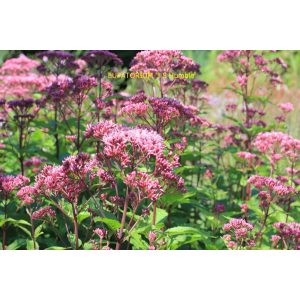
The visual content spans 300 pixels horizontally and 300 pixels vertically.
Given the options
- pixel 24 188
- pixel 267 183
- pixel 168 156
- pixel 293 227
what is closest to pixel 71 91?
pixel 24 188

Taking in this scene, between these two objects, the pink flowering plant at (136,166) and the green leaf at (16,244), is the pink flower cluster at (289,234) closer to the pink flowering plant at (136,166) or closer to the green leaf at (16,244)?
the pink flowering plant at (136,166)

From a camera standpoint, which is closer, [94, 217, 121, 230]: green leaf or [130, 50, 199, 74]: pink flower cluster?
[94, 217, 121, 230]: green leaf

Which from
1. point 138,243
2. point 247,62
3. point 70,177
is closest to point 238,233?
point 138,243

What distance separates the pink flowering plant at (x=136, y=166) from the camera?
101 inches

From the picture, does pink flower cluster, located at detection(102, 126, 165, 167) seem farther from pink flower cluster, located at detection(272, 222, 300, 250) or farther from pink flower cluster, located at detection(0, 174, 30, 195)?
pink flower cluster, located at detection(272, 222, 300, 250)

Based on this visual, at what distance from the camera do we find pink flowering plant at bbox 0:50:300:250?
2574mm

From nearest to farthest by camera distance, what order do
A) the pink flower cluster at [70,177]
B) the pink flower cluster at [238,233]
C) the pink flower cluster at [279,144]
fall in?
the pink flower cluster at [70,177]
the pink flower cluster at [238,233]
the pink flower cluster at [279,144]

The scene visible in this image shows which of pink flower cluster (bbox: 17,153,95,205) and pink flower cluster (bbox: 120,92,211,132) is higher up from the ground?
pink flower cluster (bbox: 120,92,211,132)

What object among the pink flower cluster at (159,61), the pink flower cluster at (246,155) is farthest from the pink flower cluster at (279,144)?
the pink flower cluster at (159,61)

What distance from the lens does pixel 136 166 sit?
2.49m

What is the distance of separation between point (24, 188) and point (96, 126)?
0.64 meters

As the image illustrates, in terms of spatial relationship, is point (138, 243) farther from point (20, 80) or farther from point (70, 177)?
point (20, 80)

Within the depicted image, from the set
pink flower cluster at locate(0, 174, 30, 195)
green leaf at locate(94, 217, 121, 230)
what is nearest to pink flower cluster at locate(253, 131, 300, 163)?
green leaf at locate(94, 217, 121, 230)
